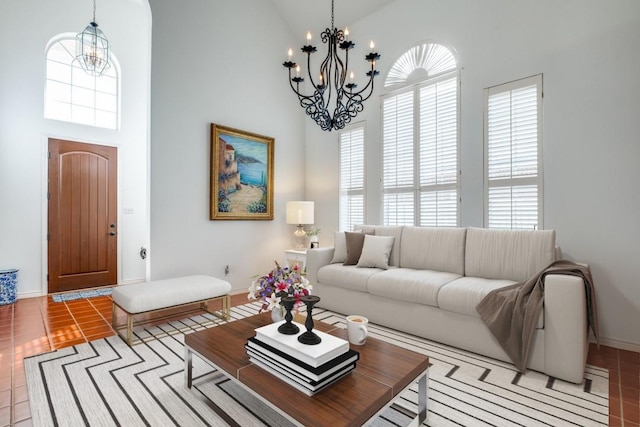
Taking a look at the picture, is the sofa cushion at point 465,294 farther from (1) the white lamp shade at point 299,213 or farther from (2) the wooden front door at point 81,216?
(2) the wooden front door at point 81,216

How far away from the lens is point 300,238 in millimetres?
4941

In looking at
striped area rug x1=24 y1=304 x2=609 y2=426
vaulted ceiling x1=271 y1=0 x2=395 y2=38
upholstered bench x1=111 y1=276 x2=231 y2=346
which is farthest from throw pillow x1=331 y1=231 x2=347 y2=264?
vaulted ceiling x1=271 y1=0 x2=395 y2=38

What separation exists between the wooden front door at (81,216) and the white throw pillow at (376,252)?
3.94 m

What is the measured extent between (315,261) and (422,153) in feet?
6.06

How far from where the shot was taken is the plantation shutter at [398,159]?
13.2 ft

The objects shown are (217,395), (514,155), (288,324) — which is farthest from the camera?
(514,155)

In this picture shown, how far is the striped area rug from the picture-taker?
172 centimetres

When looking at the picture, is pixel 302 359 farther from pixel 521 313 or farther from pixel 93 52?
pixel 93 52

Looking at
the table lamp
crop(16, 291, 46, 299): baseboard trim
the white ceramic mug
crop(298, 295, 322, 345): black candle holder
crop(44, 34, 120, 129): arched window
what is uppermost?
crop(44, 34, 120, 129): arched window

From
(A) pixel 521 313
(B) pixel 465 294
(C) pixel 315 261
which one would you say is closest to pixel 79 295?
(C) pixel 315 261

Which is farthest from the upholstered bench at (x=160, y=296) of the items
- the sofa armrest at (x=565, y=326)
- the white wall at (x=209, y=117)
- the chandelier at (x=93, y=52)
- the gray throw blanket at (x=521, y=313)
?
the chandelier at (x=93, y=52)

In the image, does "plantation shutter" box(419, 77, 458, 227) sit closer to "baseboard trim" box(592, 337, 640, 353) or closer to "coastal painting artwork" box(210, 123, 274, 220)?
"baseboard trim" box(592, 337, 640, 353)

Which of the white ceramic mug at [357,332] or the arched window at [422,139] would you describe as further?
the arched window at [422,139]

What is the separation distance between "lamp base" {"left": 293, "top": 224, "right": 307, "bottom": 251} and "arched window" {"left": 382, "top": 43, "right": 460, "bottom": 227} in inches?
50.4
